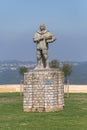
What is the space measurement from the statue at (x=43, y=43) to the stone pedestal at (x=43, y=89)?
71 cm

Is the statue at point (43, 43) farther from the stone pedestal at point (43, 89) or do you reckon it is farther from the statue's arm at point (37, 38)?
the stone pedestal at point (43, 89)

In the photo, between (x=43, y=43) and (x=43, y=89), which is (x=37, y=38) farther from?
(x=43, y=89)

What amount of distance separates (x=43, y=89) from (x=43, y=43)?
7.84 ft

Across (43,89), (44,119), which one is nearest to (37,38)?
(43,89)

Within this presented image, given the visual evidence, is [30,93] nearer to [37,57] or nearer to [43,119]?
[37,57]

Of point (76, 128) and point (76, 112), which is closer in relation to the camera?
point (76, 128)

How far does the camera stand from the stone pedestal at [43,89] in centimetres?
2844

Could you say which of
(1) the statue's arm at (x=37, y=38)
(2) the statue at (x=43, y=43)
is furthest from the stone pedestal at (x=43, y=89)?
(1) the statue's arm at (x=37, y=38)

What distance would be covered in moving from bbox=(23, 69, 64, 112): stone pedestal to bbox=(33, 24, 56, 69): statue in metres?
0.71

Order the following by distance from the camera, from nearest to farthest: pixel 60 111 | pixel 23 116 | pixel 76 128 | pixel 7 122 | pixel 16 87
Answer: pixel 76 128, pixel 7 122, pixel 23 116, pixel 60 111, pixel 16 87

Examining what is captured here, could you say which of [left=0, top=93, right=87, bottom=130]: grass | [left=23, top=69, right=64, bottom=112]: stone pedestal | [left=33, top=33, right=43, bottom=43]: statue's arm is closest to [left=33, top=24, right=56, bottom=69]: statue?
[left=33, top=33, right=43, bottom=43]: statue's arm

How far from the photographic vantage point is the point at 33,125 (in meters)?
22.3

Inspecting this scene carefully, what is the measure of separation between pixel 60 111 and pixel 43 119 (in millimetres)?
4132

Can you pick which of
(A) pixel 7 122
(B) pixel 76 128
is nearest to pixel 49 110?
(A) pixel 7 122
